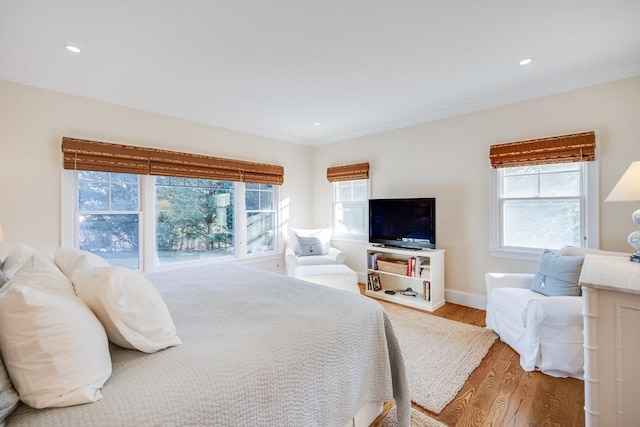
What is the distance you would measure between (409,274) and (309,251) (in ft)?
5.09

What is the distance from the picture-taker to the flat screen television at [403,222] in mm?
3623

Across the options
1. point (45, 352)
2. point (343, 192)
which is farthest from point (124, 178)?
point (343, 192)

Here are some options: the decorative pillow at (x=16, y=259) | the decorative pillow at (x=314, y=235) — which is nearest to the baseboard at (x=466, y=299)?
the decorative pillow at (x=314, y=235)

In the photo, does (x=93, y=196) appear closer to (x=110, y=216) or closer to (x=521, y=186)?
(x=110, y=216)

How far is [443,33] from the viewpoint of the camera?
2.12 m

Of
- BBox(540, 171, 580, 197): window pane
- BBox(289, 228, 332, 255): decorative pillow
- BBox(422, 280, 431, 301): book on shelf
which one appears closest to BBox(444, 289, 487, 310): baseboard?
BBox(422, 280, 431, 301): book on shelf

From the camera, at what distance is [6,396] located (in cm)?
74

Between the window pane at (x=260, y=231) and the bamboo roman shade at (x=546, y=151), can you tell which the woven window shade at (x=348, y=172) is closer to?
the window pane at (x=260, y=231)

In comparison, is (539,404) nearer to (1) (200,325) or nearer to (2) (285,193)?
(1) (200,325)

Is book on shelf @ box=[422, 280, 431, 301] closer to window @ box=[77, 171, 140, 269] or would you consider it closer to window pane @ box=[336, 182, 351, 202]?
window pane @ box=[336, 182, 351, 202]

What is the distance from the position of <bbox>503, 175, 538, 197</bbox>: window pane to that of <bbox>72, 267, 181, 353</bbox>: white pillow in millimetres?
3657

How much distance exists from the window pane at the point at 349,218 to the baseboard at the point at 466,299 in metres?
1.62

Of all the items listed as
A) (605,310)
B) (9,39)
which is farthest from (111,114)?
(605,310)

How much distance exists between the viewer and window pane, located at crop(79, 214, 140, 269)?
3098 mm
